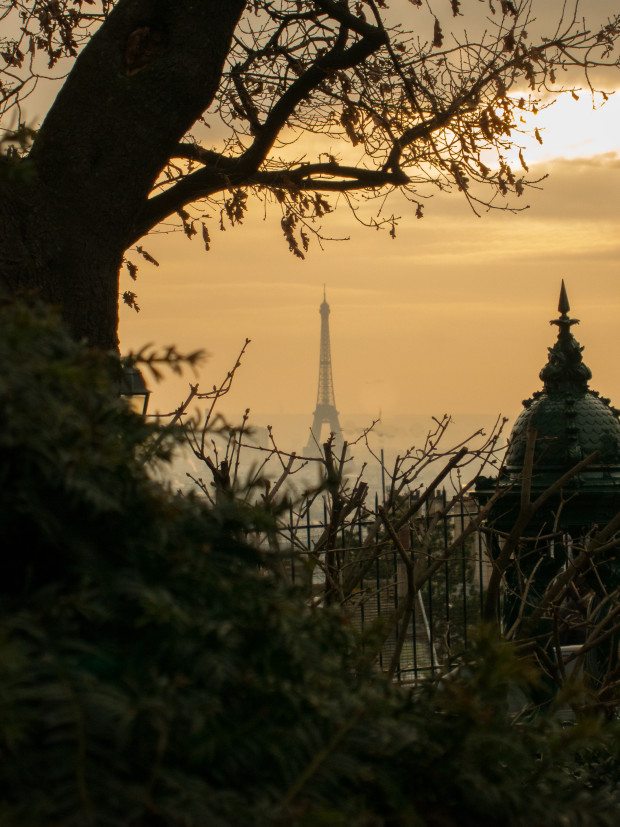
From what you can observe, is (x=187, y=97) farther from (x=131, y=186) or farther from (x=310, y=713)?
(x=310, y=713)

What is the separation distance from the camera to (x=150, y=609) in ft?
3.74

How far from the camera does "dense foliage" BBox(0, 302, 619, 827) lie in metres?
1.02

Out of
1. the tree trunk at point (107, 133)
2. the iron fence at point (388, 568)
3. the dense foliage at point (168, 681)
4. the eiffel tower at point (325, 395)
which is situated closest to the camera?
the dense foliage at point (168, 681)

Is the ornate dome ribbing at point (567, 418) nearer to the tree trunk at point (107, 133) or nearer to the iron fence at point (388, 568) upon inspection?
the iron fence at point (388, 568)

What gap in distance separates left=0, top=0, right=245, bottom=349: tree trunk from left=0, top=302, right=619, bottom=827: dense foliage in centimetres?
268

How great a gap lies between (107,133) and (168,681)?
129 inches

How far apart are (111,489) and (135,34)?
3.27 m

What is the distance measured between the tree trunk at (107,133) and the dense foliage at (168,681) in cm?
268

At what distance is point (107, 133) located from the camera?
3871 mm

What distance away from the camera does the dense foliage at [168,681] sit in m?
1.02

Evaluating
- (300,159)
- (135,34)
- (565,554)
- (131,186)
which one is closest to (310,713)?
(131,186)

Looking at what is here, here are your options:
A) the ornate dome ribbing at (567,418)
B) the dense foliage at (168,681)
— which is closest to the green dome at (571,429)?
the ornate dome ribbing at (567,418)

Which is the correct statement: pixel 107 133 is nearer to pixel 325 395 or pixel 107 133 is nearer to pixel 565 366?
pixel 565 366

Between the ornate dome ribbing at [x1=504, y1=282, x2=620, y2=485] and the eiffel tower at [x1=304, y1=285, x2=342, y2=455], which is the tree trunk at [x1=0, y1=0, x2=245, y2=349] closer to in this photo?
the ornate dome ribbing at [x1=504, y1=282, x2=620, y2=485]
